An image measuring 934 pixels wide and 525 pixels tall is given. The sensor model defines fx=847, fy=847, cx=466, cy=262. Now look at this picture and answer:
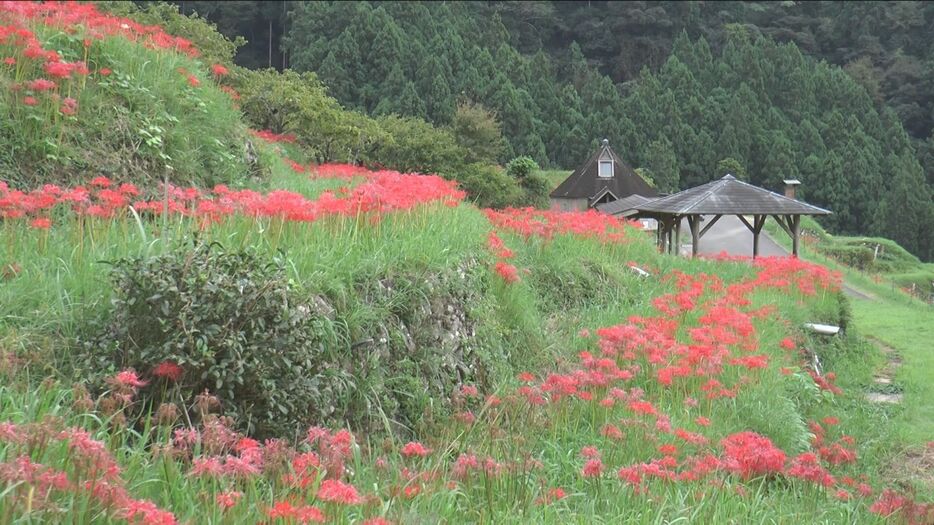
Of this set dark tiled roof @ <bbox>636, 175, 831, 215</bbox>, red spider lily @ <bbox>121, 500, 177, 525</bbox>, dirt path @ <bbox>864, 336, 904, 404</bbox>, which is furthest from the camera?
dark tiled roof @ <bbox>636, 175, 831, 215</bbox>

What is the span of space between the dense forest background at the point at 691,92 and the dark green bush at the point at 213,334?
109 ft

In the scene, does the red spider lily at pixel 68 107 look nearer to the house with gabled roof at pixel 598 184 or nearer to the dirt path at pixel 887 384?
the dirt path at pixel 887 384

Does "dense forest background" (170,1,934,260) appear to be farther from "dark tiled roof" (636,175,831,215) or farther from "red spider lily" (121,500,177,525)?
"red spider lily" (121,500,177,525)

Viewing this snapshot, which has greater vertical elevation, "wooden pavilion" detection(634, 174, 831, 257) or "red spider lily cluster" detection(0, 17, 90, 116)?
"red spider lily cluster" detection(0, 17, 90, 116)

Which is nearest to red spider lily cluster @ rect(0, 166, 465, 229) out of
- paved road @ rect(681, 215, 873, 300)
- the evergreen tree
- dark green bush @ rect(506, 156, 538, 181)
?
paved road @ rect(681, 215, 873, 300)

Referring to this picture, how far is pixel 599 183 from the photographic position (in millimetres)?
33812

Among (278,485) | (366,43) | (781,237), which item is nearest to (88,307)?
(278,485)

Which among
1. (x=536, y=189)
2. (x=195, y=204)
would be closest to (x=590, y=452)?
(x=195, y=204)

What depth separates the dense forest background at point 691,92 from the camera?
41.6 meters

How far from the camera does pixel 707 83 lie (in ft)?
168

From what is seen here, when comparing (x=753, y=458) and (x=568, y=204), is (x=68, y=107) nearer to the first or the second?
(x=753, y=458)

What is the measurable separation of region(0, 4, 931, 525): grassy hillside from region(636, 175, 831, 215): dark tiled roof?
30.2 feet

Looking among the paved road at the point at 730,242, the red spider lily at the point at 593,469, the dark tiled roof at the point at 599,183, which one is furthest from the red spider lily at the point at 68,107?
the dark tiled roof at the point at 599,183

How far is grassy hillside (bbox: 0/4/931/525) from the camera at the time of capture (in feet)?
9.14
